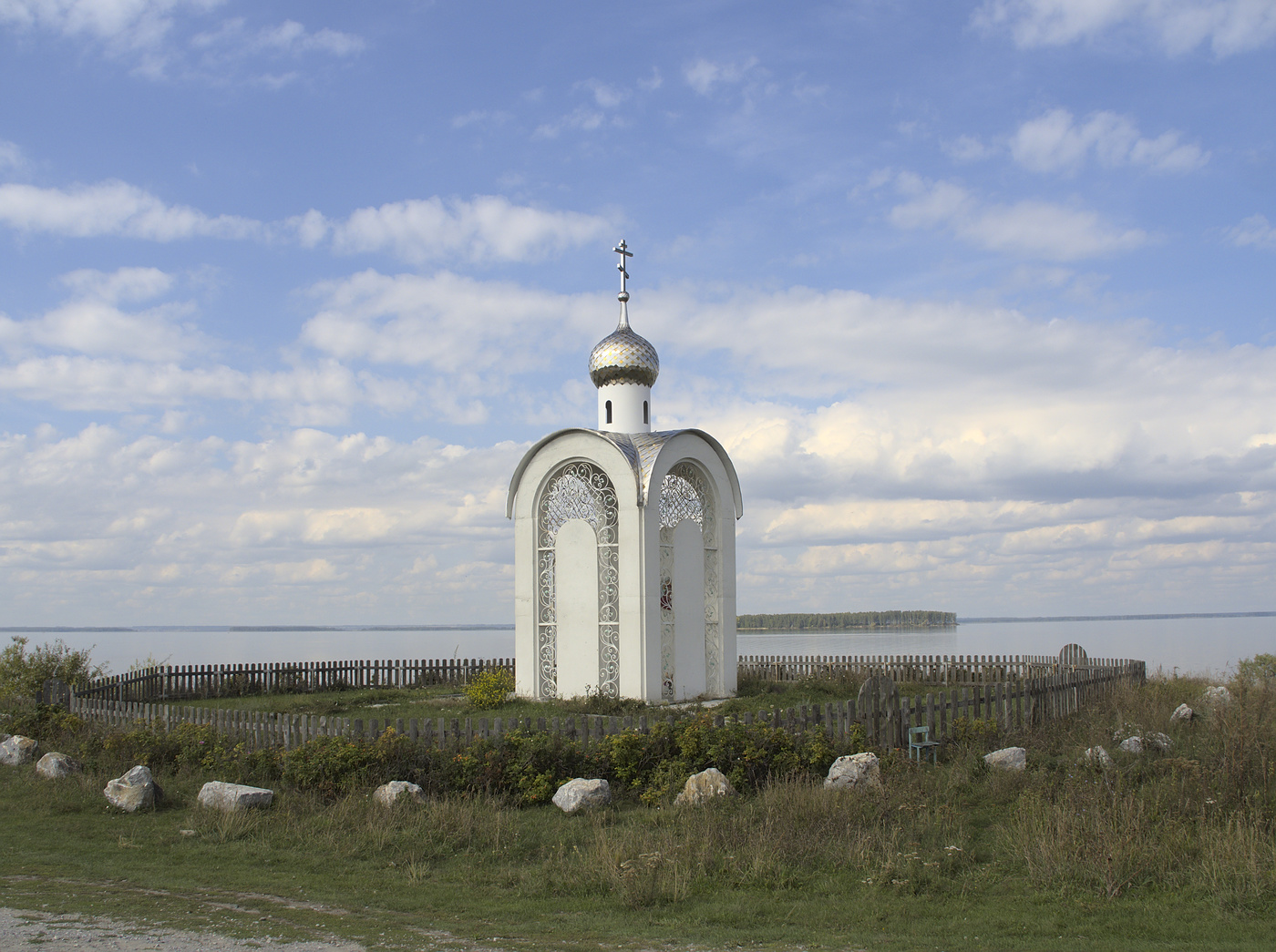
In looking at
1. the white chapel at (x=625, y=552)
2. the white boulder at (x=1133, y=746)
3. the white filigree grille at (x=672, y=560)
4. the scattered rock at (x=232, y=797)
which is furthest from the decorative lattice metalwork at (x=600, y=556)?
the white boulder at (x=1133, y=746)

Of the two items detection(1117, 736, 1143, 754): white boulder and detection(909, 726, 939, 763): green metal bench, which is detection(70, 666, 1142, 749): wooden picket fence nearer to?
detection(909, 726, 939, 763): green metal bench

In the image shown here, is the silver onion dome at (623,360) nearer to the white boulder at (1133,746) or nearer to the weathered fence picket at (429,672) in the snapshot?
the weathered fence picket at (429,672)

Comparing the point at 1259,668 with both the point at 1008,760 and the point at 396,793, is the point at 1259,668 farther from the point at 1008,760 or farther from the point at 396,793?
the point at 396,793

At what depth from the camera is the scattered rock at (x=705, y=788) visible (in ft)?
31.4

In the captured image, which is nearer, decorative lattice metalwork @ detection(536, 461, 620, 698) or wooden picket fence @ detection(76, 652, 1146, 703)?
decorative lattice metalwork @ detection(536, 461, 620, 698)

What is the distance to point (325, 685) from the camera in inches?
981

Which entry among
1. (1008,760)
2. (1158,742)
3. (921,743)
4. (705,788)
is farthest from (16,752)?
(1158,742)

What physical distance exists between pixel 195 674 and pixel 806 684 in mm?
14072

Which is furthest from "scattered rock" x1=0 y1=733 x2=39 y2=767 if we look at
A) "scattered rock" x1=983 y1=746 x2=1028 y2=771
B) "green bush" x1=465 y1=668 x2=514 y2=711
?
"scattered rock" x1=983 y1=746 x2=1028 y2=771

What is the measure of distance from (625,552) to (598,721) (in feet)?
19.7

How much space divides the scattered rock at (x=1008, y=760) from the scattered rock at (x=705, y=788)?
3.10 metres

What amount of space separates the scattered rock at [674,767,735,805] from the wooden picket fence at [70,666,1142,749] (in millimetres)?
1170

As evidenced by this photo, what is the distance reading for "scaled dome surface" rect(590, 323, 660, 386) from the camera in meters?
19.6

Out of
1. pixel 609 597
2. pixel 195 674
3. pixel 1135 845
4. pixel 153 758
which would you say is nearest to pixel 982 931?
pixel 1135 845
